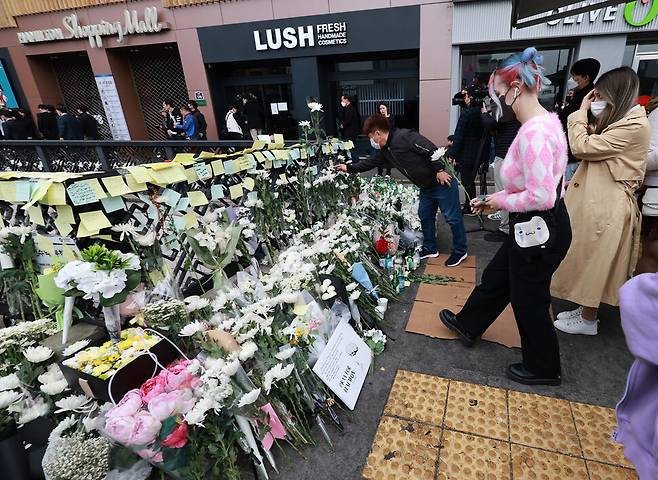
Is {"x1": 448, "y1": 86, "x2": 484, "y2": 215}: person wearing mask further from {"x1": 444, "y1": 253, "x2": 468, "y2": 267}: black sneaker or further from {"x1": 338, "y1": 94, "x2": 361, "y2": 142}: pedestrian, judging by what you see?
{"x1": 338, "y1": 94, "x2": 361, "y2": 142}: pedestrian

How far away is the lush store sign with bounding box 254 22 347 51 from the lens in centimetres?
884

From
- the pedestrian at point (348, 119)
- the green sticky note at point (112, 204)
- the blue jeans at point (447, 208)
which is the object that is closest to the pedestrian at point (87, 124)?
the pedestrian at point (348, 119)

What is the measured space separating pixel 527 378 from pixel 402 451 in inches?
35.1

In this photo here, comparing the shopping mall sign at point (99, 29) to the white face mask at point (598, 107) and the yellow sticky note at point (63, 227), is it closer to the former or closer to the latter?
the yellow sticky note at point (63, 227)

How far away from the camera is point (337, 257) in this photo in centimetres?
270

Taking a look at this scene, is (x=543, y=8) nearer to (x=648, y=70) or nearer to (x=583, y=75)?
(x=583, y=75)

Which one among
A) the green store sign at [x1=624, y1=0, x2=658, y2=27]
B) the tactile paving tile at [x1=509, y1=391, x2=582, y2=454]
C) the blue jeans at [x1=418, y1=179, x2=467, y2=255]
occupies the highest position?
the green store sign at [x1=624, y1=0, x2=658, y2=27]

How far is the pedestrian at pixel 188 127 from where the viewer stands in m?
8.95

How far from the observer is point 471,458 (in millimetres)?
1702

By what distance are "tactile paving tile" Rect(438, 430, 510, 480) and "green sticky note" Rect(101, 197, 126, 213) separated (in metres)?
2.15

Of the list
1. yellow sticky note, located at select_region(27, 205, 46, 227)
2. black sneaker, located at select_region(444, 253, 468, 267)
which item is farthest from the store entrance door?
yellow sticky note, located at select_region(27, 205, 46, 227)

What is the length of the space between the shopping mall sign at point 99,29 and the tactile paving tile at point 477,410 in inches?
461

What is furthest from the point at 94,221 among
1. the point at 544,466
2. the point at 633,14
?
the point at 633,14

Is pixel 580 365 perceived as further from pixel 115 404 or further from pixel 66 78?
pixel 66 78
